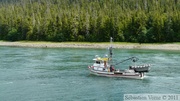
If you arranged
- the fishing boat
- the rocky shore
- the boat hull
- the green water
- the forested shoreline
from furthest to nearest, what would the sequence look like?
the forested shoreline → the rocky shore → the fishing boat → the boat hull → the green water

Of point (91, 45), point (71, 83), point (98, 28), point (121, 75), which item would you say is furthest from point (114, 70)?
point (98, 28)

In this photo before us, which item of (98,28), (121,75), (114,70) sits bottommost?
(121,75)

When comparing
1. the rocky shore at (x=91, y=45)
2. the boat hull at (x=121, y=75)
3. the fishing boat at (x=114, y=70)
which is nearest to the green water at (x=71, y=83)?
the fishing boat at (x=114, y=70)

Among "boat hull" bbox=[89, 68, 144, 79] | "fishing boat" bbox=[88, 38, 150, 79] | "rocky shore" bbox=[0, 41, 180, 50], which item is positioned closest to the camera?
"boat hull" bbox=[89, 68, 144, 79]

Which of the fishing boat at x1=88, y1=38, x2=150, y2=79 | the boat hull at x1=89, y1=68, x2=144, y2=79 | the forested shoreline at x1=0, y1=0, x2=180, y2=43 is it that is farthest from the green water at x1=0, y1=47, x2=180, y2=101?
the forested shoreline at x1=0, y1=0, x2=180, y2=43

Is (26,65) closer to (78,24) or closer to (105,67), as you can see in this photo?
(105,67)

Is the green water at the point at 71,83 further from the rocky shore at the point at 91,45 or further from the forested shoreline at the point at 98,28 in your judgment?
the forested shoreline at the point at 98,28

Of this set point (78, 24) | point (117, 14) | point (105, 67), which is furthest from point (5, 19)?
point (105, 67)

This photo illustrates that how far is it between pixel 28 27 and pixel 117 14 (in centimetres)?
3932

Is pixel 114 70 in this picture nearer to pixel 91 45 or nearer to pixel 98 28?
pixel 91 45

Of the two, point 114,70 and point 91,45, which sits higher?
point 91,45

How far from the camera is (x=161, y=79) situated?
204ft

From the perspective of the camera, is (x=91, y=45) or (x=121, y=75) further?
(x=91, y=45)

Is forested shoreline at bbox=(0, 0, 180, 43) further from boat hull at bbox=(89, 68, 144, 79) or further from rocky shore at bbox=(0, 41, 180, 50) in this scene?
boat hull at bbox=(89, 68, 144, 79)
